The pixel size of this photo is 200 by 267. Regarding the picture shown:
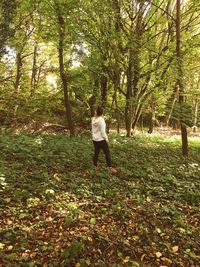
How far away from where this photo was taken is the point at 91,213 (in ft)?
21.8

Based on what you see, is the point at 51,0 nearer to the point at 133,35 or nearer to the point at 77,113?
the point at 133,35

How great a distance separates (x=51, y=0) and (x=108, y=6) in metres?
3.04

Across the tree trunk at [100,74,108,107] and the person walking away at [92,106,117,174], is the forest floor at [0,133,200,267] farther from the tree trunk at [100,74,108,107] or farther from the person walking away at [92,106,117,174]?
the tree trunk at [100,74,108,107]

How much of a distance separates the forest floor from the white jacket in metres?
1.11

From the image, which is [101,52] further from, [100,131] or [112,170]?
[112,170]

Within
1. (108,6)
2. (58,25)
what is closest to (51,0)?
(58,25)

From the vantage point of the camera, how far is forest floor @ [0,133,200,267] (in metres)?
5.15

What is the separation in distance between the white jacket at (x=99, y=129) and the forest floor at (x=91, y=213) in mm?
1106

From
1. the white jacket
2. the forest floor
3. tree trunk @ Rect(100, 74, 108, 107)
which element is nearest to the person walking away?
the white jacket

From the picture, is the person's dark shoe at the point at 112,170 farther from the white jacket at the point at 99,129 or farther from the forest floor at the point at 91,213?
the white jacket at the point at 99,129

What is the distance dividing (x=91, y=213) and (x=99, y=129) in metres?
3.70

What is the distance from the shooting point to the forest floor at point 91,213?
515 cm

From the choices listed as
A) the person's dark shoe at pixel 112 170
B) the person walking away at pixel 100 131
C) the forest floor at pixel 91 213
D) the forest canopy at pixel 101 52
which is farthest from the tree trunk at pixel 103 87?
the person's dark shoe at pixel 112 170

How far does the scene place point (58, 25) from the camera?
47.4 ft
